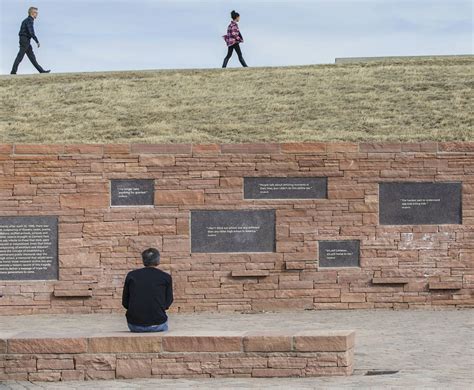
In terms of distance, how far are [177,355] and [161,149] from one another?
7.42m

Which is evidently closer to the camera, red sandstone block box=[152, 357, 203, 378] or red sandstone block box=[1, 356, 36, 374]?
red sandstone block box=[152, 357, 203, 378]

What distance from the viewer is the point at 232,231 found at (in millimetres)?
18844

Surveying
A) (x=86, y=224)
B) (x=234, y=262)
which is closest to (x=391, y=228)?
(x=234, y=262)

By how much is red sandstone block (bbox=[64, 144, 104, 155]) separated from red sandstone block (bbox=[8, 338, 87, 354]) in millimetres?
7125

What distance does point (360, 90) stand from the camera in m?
25.6

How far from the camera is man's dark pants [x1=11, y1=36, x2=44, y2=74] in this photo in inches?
1150

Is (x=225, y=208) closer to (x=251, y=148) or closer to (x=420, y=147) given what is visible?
(x=251, y=148)

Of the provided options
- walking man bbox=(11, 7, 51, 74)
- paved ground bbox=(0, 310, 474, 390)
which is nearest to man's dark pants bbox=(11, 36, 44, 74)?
walking man bbox=(11, 7, 51, 74)

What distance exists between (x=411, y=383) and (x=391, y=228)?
26.4 feet

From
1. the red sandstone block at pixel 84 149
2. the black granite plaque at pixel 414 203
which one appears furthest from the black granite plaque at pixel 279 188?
the red sandstone block at pixel 84 149

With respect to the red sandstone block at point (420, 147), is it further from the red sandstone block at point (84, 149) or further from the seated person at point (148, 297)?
the seated person at point (148, 297)

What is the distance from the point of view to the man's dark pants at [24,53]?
2920cm

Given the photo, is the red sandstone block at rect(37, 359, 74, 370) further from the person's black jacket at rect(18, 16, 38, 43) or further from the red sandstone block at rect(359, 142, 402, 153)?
the person's black jacket at rect(18, 16, 38, 43)

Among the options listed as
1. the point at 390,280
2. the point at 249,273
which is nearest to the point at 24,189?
the point at 249,273
